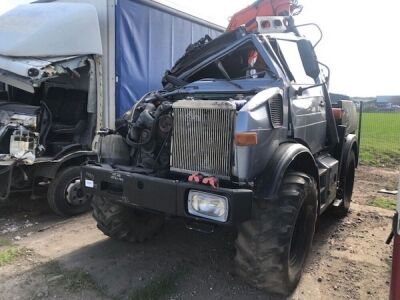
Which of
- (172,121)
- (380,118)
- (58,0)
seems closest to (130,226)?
(172,121)

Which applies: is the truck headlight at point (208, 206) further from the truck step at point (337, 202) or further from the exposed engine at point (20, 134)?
the truck step at point (337, 202)

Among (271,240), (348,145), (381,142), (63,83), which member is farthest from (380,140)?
(271,240)

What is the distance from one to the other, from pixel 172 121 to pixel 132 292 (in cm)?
157

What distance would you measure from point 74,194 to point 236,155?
352 centimetres

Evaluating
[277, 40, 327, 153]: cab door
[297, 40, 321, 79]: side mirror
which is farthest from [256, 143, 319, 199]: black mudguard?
[297, 40, 321, 79]: side mirror

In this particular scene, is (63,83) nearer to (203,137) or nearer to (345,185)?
(203,137)

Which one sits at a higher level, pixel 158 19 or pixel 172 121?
pixel 158 19

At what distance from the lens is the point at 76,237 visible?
510cm

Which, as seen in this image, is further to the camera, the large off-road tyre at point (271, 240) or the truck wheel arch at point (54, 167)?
the truck wheel arch at point (54, 167)

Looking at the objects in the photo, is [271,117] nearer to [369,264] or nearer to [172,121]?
[172,121]

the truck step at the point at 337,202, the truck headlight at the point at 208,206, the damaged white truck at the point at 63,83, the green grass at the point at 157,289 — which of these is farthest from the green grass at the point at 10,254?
the truck step at the point at 337,202

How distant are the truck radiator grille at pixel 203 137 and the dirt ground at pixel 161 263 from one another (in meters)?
1.17

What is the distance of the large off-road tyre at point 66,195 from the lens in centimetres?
581

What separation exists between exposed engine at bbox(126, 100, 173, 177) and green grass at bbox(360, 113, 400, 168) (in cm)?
893
